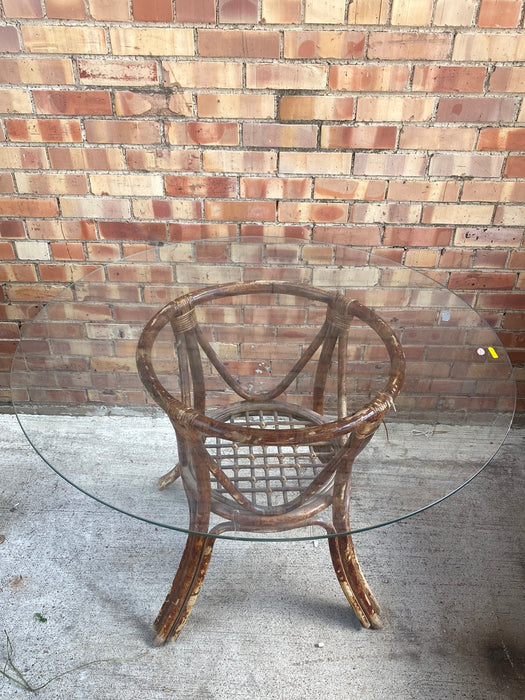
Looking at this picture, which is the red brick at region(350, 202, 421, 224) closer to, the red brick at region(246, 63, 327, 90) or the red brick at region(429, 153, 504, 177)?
the red brick at region(429, 153, 504, 177)

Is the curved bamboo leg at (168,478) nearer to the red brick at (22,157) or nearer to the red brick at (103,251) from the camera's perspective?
the red brick at (103,251)

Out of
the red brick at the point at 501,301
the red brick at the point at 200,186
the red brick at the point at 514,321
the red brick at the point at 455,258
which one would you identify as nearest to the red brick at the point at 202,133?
the red brick at the point at 200,186

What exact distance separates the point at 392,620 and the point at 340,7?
1.74 meters

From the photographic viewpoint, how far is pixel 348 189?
1914mm

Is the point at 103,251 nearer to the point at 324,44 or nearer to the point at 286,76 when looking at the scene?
the point at 286,76

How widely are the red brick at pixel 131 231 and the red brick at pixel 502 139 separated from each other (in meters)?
1.07

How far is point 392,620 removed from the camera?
1.67 m

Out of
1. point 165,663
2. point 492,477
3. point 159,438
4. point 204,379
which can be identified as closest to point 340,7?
point 204,379

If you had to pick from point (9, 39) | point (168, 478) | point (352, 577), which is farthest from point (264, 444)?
point (9, 39)

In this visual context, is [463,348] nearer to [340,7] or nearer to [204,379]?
[204,379]

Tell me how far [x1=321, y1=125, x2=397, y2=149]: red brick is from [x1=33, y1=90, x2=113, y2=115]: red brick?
678 mm

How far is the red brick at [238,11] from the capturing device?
1651 millimetres

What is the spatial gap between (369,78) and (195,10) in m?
0.54

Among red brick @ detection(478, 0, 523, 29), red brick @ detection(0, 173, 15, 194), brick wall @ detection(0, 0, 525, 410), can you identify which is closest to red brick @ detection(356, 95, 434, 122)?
brick wall @ detection(0, 0, 525, 410)
